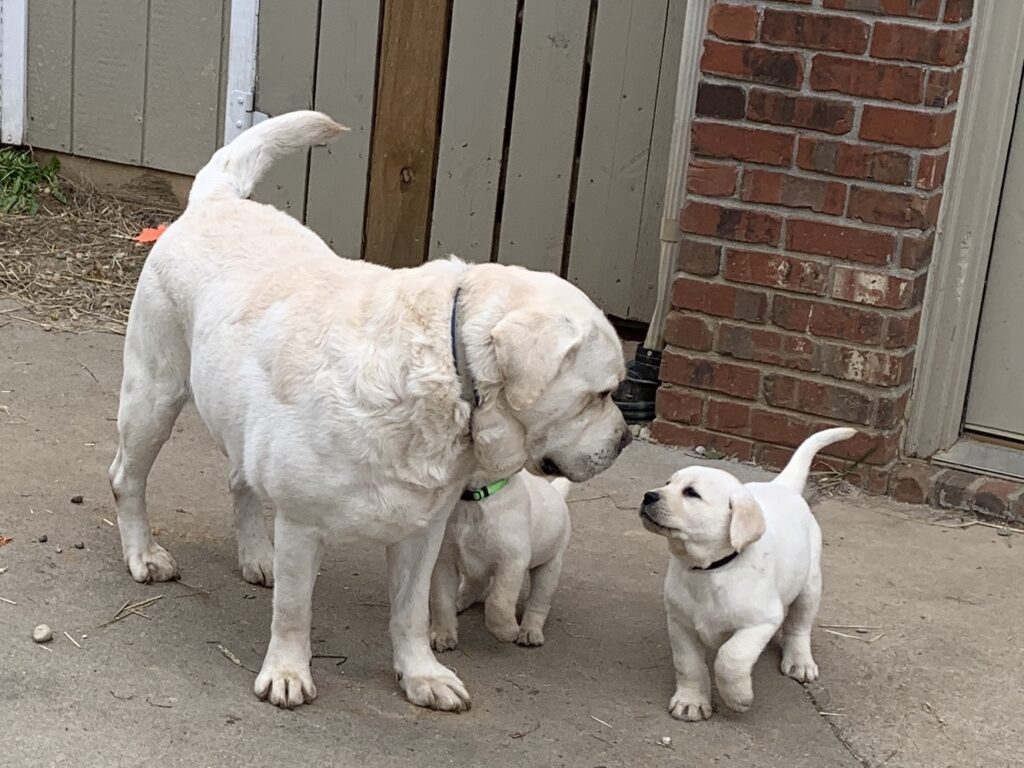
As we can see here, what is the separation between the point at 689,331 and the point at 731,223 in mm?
430

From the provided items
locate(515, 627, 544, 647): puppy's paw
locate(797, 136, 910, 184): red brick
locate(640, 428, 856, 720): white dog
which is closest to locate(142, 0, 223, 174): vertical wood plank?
locate(797, 136, 910, 184): red brick

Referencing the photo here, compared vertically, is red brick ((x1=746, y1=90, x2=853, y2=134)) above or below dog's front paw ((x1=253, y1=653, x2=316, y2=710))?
above

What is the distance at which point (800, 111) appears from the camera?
16.5ft

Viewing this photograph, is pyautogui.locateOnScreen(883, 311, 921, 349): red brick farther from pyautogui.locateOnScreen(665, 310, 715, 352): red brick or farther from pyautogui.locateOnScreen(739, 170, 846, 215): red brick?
pyautogui.locateOnScreen(665, 310, 715, 352): red brick

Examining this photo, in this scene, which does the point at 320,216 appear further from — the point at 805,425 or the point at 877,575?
the point at 877,575

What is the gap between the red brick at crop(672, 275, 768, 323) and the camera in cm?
526

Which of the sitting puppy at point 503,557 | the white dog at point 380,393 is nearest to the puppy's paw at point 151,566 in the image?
the white dog at point 380,393

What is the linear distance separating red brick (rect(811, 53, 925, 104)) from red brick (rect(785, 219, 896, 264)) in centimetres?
45

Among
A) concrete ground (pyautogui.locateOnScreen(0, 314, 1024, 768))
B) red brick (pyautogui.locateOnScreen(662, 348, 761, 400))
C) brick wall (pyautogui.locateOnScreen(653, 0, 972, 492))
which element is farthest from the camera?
red brick (pyautogui.locateOnScreen(662, 348, 761, 400))

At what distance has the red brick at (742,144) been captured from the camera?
5.09m

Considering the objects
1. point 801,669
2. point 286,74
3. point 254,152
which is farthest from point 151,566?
point 286,74

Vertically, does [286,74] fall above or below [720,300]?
above

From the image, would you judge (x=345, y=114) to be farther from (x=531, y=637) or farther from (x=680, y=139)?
(x=531, y=637)

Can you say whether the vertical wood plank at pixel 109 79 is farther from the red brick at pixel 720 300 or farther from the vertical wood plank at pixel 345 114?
the red brick at pixel 720 300
